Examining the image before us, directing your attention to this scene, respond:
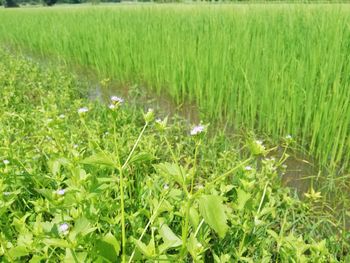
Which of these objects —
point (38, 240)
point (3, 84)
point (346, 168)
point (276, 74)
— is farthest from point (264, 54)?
point (3, 84)

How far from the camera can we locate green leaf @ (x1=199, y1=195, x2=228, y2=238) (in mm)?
654

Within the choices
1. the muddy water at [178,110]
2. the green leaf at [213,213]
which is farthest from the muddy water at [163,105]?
the green leaf at [213,213]

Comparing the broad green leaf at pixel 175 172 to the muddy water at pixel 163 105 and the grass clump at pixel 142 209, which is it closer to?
the grass clump at pixel 142 209

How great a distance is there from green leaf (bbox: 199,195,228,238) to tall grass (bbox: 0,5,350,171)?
1.49 m

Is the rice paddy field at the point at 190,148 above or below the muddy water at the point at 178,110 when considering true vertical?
above

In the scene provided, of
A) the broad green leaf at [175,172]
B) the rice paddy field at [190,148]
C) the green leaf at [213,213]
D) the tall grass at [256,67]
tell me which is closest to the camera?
the green leaf at [213,213]

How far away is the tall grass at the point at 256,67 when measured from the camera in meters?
2.06

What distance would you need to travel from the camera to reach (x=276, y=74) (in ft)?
7.59

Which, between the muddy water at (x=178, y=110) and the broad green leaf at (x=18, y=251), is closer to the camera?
the broad green leaf at (x=18, y=251)

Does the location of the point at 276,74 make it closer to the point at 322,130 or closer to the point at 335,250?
the point at 322,130

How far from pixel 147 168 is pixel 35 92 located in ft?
6.60

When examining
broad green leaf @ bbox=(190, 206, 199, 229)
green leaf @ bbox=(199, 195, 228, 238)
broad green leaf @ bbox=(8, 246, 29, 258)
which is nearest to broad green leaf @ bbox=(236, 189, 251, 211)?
broad green leaf @ bbox=(190, 206, 199, 229)

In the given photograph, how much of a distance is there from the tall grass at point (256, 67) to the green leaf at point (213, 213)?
1488 millimetres

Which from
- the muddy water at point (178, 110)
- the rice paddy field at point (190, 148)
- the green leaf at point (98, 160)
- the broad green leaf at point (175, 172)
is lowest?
the muddy water at point (178, 110)
